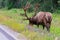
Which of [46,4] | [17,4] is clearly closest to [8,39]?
[46,4]

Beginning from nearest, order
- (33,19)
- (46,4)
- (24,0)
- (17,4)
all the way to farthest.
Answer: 1. (33,19)
2. (46,4)
3. (24,0)
4. (17,4)

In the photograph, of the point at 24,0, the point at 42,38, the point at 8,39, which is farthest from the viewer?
the point at 24,0

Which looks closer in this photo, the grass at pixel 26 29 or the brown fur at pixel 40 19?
the grass at pixel 26 29

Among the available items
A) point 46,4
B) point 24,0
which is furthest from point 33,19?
point 24,0

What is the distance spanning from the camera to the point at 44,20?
1461 centimetres

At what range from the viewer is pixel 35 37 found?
11.2 meters

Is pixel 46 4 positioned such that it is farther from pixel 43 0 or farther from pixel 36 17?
pixel 36 17

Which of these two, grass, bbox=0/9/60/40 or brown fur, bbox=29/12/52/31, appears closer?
grass, bbox=0/9/60/40

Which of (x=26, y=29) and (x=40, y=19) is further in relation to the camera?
(x=40, y=19)

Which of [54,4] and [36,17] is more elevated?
[36,17]

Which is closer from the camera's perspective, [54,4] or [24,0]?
[54,4]

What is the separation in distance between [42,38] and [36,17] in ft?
12.3

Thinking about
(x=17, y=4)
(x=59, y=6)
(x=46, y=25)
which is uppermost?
(x=46, y=25)

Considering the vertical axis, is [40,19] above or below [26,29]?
above
